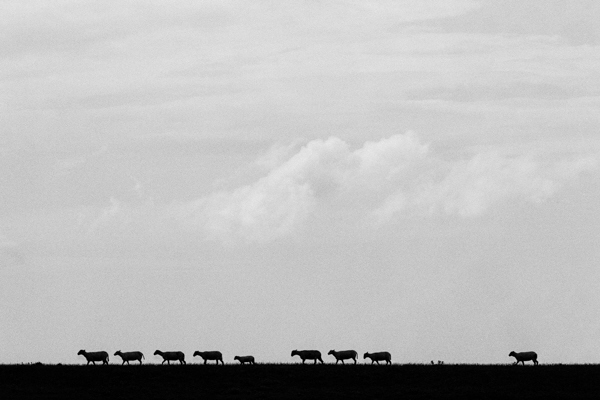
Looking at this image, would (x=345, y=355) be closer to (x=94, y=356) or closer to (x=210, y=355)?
(x=210, y=355)

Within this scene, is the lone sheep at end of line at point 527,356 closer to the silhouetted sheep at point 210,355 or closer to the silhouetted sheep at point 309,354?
the silhouetted sheep at point 309,354

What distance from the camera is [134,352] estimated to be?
254 ft

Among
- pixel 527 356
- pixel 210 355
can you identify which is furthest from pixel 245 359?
pixel 527 356

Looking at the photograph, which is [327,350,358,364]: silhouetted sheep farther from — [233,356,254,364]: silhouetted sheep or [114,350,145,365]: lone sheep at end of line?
[114,350,145,365]: lone sheep at end of line
